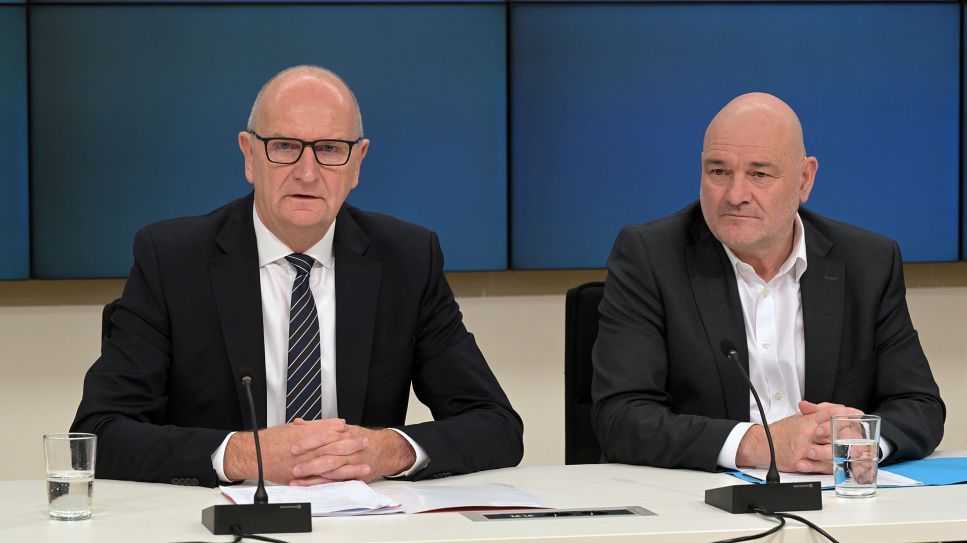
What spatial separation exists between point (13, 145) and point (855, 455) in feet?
8.19

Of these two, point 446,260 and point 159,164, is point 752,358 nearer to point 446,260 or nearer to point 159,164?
point 446,260

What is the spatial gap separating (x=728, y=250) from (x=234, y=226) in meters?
1.07

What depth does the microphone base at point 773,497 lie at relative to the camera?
6.28 ft

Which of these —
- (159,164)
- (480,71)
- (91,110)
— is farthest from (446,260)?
(91,110)

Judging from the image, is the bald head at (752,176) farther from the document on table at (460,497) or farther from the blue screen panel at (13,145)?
the blue screen panel at (13,145)

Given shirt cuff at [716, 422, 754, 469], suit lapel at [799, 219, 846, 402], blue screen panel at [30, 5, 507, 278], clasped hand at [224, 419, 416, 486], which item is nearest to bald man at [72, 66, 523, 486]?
clasped hand at [224, 419, 416, 486]

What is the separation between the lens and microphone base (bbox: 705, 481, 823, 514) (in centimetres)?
191

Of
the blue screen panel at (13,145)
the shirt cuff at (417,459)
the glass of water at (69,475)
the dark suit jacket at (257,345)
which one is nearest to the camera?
the glass of water at (69,475)

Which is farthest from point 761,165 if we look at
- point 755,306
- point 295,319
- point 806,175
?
point 295,319

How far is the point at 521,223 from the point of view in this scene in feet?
12.3

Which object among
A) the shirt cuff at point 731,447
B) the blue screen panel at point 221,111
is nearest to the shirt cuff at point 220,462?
the shirt cuff at point 731,447

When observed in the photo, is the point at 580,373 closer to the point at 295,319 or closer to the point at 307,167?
the point at 295,319

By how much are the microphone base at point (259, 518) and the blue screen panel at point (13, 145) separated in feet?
6.66

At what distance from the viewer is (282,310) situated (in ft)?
8.46
